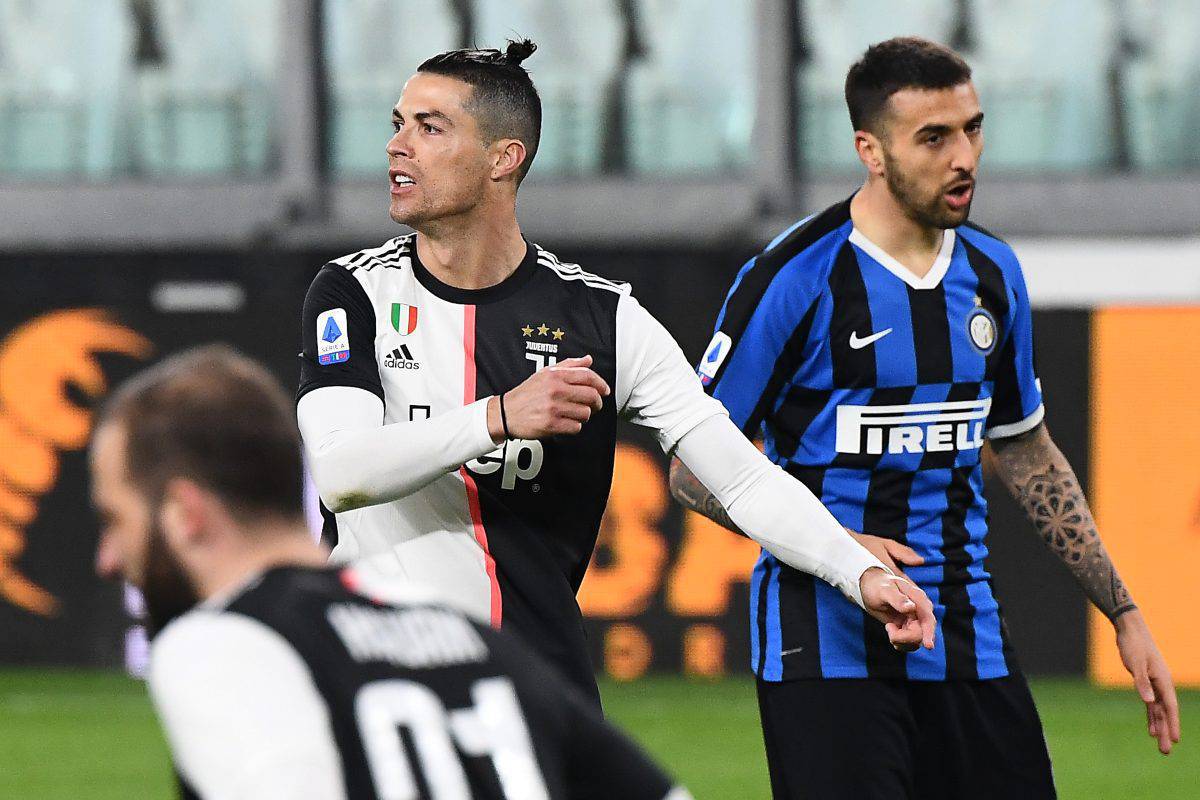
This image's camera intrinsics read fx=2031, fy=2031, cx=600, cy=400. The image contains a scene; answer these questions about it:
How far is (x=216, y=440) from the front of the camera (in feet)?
7.83

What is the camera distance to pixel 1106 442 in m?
10.9

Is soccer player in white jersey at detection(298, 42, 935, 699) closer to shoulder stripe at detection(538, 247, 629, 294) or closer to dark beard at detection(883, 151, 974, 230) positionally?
shoulder stripe at detection(538, 247, 629, 294)

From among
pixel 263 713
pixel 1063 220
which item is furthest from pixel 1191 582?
pixel 263 713

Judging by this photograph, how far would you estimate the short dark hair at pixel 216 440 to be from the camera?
7.84 ft

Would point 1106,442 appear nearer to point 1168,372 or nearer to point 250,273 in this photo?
point 1168,372

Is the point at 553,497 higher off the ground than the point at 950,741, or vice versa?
the point at 553,497

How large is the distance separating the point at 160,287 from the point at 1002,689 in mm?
8478

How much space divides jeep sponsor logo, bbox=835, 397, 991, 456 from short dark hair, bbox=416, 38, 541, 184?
0.89 metres

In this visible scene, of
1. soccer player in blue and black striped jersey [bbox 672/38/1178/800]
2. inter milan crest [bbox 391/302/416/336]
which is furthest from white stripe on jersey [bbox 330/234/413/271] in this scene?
soccer player in blue and black striped jersey [bbox 672/38/1178/800]

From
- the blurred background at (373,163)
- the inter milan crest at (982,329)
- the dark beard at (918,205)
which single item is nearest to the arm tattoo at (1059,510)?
the inter milan crest at (982,329)

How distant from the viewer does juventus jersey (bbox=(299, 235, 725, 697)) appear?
164 inches

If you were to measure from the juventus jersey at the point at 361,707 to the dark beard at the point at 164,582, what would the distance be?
9 centimetres

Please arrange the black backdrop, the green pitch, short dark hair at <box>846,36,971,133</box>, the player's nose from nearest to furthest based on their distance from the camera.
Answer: the player's nose < short dark hair at <box>846,36,971,133</box> < the green pitch < the black backdrop

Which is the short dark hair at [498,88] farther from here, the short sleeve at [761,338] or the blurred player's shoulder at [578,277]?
the short sleeve at [761,338]
